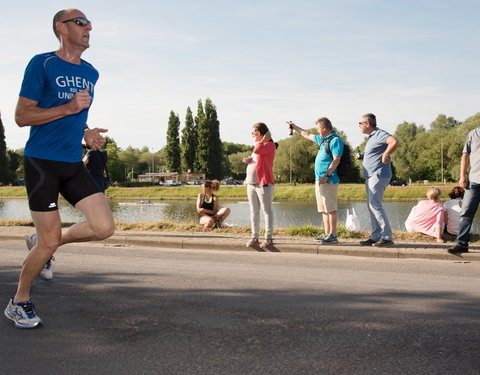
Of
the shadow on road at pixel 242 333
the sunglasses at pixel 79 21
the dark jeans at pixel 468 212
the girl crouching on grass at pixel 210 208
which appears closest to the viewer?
the shadow on road at pixel 242 333

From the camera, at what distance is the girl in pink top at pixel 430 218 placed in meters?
8.77

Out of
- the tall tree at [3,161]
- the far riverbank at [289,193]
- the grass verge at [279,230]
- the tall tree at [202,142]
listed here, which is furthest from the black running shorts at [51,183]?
the tall tree at [202,142]

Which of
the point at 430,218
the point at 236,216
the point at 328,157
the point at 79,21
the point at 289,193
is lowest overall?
the point at 236,216

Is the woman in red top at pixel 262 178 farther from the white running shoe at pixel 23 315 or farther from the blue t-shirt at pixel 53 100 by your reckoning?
the white running shoe at pixel 23 315

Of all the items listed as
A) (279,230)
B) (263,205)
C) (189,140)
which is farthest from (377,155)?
(189,140)

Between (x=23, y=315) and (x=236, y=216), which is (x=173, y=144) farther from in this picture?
(x=23, y=315)

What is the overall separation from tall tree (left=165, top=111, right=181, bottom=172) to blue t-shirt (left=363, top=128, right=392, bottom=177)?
98272 millimetres

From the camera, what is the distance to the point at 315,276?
5.79 m

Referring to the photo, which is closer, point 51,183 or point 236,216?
point 51,183

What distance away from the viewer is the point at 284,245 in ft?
26.5

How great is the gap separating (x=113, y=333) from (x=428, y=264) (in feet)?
15.2

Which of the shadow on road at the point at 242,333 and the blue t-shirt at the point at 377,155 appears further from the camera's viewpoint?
the blue t-shirt at the point at 377,155

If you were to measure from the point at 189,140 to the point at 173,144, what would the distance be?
716 cm

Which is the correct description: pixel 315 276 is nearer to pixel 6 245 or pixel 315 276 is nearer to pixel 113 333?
pixel 113 333
